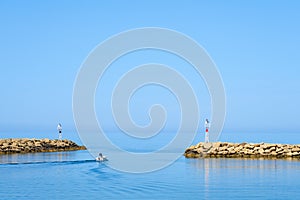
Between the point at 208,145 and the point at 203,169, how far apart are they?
13717 millimetres

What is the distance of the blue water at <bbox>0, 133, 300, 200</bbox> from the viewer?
27.1 m

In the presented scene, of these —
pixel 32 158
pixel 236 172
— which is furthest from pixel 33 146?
pixel 236 172

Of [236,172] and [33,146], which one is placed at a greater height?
[33,146]

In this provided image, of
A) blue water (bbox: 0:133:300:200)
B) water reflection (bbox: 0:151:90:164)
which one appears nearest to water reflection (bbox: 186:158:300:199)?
blue water (bbox: 0:133:300:200)

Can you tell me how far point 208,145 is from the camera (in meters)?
52.4

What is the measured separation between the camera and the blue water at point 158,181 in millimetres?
27141

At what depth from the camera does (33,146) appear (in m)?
62.8

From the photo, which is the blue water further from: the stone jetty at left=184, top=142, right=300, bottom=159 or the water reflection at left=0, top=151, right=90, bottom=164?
the stone jetty at left=184, top=142, right=300, bottom=159

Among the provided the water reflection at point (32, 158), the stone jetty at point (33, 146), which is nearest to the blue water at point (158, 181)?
the water reflection at point (32, 158)

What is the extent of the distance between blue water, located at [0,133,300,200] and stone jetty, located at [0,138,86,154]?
16343mm

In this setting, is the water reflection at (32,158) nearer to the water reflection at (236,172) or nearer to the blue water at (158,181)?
the blue water at (158,181)

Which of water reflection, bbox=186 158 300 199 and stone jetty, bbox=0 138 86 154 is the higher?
stone jetty, bbox=0 138 86 154

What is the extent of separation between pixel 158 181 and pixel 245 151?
64.6ft

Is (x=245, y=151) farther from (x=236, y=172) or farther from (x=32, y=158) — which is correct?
(x=32, y=158)
